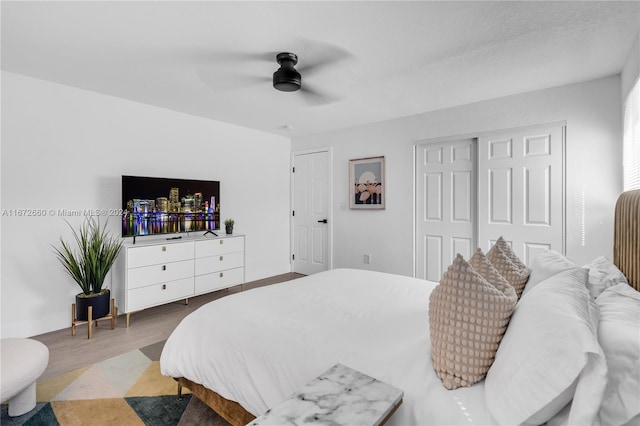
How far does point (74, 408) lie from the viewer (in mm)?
1851

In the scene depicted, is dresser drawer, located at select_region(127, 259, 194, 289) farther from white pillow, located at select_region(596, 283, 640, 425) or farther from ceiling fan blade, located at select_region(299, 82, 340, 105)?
white pillow, located at select_region(596, 283, 640, 425)

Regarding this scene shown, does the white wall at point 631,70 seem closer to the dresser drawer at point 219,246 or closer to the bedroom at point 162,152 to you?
the bedroom at point 162,152

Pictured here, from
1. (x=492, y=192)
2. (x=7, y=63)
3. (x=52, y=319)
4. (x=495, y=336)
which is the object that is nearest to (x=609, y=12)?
(x=492, y=192)

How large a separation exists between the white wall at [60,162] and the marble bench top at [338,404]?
129 inches

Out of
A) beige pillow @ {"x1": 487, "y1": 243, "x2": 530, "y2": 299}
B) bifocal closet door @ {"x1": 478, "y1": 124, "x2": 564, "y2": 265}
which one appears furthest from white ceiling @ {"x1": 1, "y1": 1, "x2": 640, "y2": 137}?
beige pillow @ {"x1": 487, "y1": 243, "x2": 530, "y2": 299}

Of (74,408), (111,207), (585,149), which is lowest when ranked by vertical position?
(74,408)

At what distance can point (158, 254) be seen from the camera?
340 cm

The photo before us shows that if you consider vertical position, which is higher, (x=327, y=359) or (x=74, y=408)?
(x=327, y=359)

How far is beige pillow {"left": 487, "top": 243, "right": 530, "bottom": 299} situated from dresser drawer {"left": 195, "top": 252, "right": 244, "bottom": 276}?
3.22 m

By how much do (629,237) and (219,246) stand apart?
3.77 m

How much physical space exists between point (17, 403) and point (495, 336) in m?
2.53

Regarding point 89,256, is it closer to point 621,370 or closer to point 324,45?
point 324,45

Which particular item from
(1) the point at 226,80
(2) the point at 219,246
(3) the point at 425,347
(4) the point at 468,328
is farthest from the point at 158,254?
(4) the point at 468,328

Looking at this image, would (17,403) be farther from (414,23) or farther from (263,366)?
(414,23)
